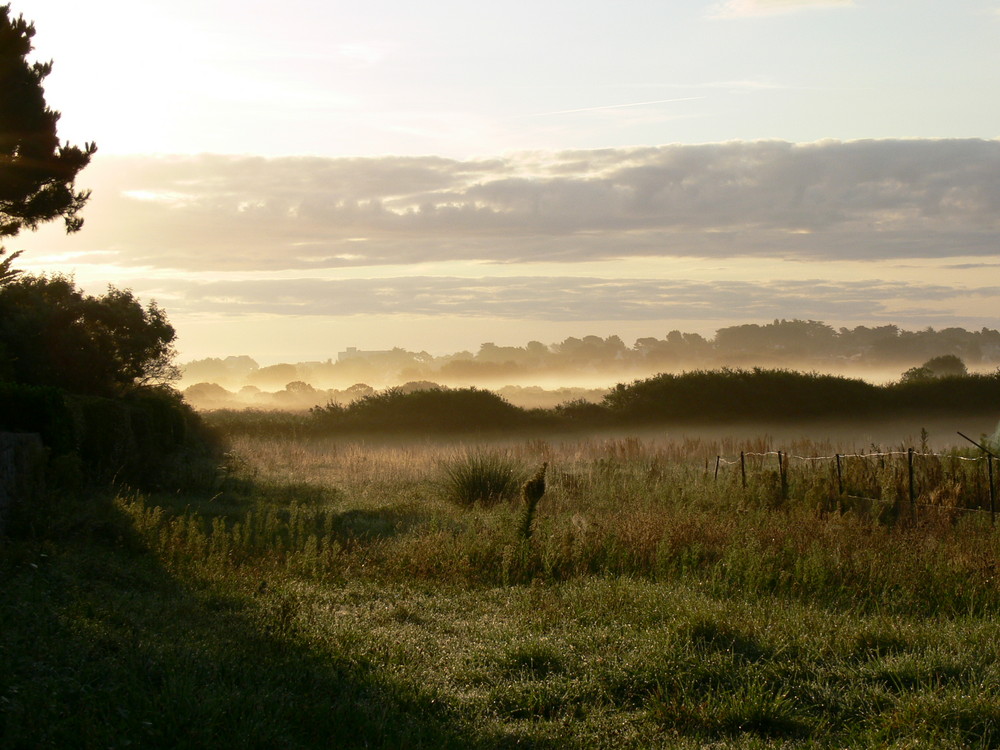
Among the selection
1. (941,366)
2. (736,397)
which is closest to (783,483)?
(736,397)

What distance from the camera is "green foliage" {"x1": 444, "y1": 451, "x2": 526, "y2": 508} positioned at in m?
13.3

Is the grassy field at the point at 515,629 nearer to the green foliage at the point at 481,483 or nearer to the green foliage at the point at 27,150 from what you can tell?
the green foliage at the point at 481,483

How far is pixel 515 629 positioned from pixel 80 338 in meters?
14.0

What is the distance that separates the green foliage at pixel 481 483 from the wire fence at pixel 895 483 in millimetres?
3028

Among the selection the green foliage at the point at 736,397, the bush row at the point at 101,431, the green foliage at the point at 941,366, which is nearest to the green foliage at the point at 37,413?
the bush row at the point at 101,431

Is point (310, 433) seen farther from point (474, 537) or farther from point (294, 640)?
point (294, 640)

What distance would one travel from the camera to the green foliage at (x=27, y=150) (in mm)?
17203

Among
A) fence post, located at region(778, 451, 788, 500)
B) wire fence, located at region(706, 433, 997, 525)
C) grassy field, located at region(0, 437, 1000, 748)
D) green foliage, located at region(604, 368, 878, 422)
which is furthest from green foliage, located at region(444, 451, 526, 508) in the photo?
green foliage, located at region(604, 368, 878, 422)

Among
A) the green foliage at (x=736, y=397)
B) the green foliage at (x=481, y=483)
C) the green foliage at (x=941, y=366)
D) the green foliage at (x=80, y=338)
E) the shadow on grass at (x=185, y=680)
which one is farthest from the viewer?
the green foliage at (x=941, y=366)

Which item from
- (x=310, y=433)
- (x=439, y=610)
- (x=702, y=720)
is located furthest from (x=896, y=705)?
(x=310, y=433)

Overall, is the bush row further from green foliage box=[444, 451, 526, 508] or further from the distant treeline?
the distant treeline

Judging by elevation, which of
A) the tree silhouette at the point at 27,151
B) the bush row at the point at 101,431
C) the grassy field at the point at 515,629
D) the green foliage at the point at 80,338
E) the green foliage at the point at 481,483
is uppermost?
the tree silhouette at the point at 27,151

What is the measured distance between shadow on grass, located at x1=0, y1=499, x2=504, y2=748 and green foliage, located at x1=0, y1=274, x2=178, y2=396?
9.94 m

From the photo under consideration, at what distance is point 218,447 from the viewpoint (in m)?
21.5
